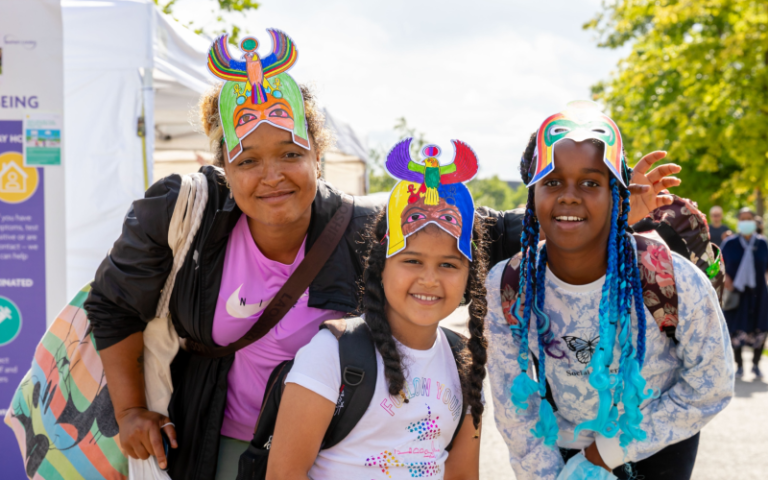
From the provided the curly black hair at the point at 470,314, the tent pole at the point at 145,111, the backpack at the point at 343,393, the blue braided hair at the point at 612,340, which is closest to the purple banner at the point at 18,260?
the tent pole at the point at 145,111

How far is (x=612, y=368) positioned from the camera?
226cm

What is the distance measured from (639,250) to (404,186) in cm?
89

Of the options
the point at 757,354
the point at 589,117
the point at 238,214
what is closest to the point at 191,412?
the point at 238,214

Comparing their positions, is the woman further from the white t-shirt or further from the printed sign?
the printed sign

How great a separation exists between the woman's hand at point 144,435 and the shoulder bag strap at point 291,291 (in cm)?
29

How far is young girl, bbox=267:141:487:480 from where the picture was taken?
185 cm

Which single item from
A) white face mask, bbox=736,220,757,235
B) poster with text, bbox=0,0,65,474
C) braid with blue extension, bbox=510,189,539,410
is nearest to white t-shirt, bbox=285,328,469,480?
braid with blue extension, bbox=510,189,539,410

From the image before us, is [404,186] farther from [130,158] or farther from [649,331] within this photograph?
[130,158]

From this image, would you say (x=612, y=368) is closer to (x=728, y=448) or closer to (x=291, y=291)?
(x=291, y=291)

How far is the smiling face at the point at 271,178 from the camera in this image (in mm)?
2158

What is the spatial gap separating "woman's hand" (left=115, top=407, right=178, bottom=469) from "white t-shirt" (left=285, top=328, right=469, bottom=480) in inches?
26.1

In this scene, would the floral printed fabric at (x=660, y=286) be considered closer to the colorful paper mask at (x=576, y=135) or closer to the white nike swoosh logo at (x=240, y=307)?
the colorful paper mask at (x=576, y=135)

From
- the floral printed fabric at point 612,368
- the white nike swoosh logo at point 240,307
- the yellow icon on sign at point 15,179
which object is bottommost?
the floral printed fabric at point 612,368

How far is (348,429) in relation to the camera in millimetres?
1891
